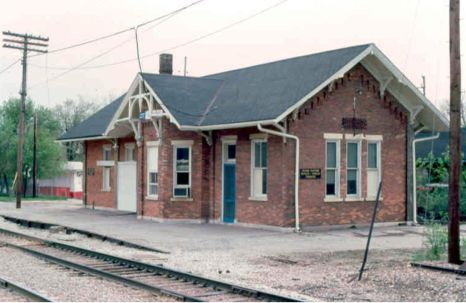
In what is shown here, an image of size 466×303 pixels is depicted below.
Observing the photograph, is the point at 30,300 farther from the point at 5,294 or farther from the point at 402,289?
the point at 402,289

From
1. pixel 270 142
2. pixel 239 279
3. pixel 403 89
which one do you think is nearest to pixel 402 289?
pixel 239 279

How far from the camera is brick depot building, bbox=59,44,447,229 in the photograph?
21.8 m

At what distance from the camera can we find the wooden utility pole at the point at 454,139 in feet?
45.3

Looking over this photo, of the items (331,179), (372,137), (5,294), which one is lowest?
(5,294)

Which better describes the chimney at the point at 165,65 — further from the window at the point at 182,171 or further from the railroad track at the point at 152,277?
the railroad track at the point at 152,277

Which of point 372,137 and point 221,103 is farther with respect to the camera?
point 221,103

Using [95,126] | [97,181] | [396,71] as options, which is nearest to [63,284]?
[396,71]

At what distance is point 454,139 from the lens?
14.0 metres

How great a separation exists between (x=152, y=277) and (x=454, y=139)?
21.4 ft

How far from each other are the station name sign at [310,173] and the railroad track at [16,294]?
11.5 metres

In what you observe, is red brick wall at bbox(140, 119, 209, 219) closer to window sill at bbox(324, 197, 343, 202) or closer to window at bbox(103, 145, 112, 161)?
window sill at bbox(324, 197, 343, 202)

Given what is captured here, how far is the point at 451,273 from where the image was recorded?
1297cm

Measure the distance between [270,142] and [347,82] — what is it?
3305 millimetres

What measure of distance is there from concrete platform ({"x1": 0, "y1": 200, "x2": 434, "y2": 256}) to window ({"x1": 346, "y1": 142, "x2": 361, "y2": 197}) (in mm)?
1319
